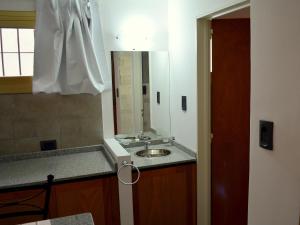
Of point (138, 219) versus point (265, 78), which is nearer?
point (265, 78)

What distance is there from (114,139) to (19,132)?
79 centimetres

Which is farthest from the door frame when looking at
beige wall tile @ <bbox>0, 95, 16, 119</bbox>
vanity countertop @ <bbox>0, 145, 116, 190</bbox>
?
beige wall tile @ <bbox>0, 95, 16, 119</bbox>

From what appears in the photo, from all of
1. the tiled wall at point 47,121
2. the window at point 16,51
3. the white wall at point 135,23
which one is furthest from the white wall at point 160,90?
the window at point 16,51

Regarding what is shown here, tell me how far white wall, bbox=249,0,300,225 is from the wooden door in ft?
2.33

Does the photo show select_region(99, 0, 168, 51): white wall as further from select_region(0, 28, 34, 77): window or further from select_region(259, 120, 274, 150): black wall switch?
select_region(259, 120, 274, 150): black wall switch

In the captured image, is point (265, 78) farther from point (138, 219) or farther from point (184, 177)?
point (138, 219)

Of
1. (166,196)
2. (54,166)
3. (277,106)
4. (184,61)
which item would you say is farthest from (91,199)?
(277,106)

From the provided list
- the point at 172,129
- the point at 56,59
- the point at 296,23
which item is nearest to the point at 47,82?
the point at 56,59

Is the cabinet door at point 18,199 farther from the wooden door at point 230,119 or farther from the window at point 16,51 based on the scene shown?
the wooden door at point 230,119

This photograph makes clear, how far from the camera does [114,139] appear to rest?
2676 mm

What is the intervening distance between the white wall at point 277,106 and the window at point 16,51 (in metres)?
1.76

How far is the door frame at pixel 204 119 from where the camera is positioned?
221 centimetres

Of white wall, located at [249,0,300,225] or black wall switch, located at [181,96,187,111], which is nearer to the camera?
white wall, located at [249,0,300,225]

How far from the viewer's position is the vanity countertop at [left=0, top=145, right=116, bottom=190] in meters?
2.06
